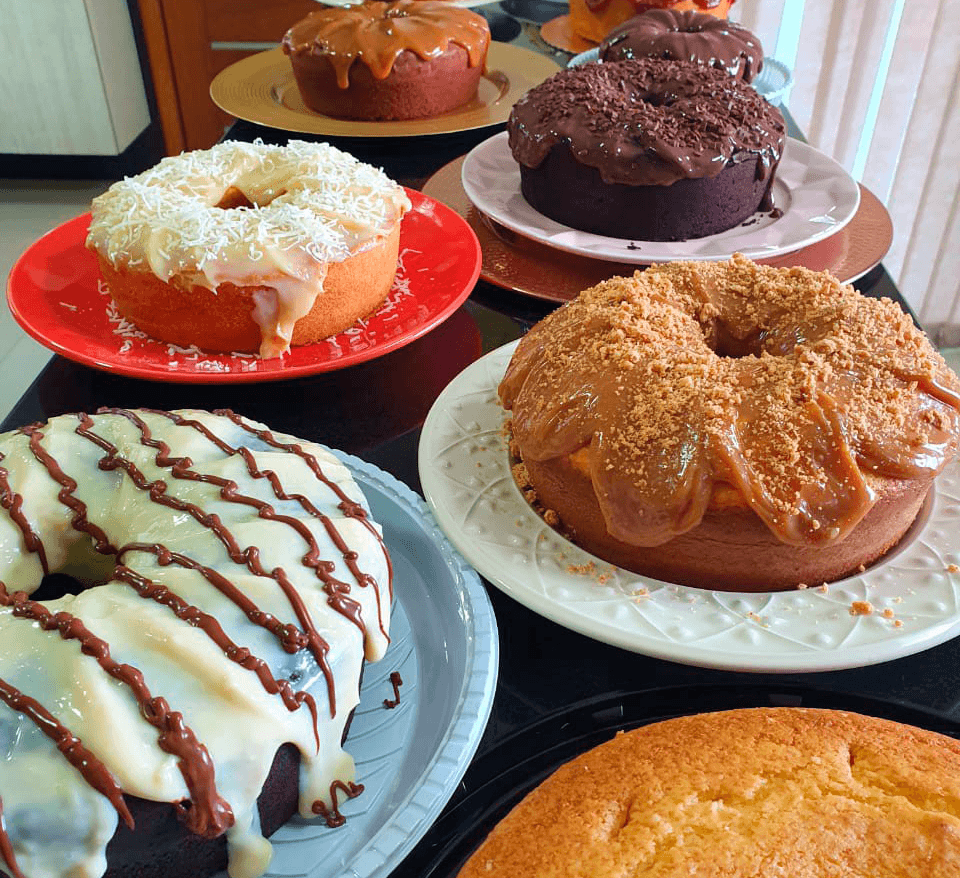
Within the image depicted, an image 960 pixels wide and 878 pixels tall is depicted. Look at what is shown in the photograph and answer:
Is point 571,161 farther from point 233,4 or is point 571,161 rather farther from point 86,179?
point 86,179

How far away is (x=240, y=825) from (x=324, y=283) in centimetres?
85

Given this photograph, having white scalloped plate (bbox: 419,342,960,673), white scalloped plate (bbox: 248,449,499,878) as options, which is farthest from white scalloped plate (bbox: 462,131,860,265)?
white scalloped plate (bbox: 248,449,499,878)

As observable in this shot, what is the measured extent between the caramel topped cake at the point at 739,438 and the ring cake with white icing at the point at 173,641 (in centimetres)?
26

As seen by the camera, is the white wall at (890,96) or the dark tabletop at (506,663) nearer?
the dark tabletop at (506,663)

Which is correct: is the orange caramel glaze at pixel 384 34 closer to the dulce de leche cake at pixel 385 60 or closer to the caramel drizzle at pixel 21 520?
the dulce de leche cake at pixel 385 60

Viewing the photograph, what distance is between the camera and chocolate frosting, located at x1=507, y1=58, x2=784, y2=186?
1.56 m

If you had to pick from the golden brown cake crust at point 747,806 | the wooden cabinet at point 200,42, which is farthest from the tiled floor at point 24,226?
the golden brown cake crust at point 747,806

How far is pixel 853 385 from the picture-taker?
966 millimetres

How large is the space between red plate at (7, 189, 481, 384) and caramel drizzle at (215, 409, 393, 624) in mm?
336

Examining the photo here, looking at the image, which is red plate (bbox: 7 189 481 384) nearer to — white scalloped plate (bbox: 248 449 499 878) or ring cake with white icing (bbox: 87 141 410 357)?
ring cake with white icing (bbox: 87 141 410 357)

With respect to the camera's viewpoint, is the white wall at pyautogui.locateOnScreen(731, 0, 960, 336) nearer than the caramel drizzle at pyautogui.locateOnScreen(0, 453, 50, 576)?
No

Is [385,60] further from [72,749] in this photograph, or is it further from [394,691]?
[72,749]

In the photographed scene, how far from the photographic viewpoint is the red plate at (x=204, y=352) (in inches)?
51.8

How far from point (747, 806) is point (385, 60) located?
1.87 m
